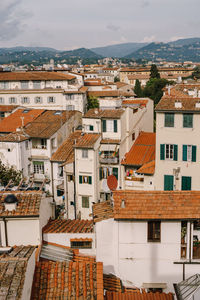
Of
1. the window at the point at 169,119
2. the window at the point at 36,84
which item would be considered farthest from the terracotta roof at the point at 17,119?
the window at the point at 169,119

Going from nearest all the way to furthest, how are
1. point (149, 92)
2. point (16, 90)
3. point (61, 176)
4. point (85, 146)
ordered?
point (85, 146) → point (61, 176) → point (16, 90) → point (149, 92)

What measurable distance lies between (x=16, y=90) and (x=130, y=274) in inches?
2115

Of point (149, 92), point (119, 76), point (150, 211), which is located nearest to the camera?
point (150, 211)

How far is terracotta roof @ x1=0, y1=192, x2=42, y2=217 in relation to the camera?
15852mm

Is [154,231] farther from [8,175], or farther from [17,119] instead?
[17,119]

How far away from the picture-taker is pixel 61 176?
39000mm

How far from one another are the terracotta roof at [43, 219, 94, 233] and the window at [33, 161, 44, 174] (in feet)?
71.1

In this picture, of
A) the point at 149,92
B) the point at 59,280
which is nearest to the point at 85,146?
the point at 59,280

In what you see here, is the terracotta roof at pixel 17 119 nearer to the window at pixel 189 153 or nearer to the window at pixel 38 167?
the window at pixel 38 167

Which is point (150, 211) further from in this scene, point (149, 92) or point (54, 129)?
point (149, 92)

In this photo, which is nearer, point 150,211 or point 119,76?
point 150,211

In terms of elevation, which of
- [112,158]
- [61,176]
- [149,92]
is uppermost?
[149,92]

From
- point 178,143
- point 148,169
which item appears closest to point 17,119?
point 148,169

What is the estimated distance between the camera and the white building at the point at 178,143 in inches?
1111
